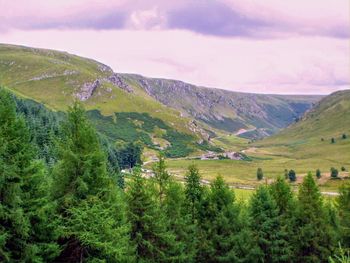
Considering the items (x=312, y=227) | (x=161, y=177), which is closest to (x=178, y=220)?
(x=161, y=177)

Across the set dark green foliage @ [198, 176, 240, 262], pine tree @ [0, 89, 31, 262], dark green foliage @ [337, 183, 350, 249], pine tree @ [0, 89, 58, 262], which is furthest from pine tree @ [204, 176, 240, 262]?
pine tree @ [0, 89, 31, 262]

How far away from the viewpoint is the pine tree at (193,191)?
44.8 metres

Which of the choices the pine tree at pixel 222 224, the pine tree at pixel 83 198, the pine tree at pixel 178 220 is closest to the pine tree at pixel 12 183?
the pine tree at pixel 83 198

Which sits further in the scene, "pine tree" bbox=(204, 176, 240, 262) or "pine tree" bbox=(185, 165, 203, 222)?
"pine tree" bbox=(185, 165, 203, 222)

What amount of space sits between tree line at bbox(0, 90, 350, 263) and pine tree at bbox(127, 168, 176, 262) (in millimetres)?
88

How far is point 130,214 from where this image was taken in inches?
1444

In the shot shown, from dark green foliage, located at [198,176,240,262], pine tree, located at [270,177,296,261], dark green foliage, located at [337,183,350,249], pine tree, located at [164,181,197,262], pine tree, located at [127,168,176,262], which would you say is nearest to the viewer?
pine tree, located at [127,168,176,262]

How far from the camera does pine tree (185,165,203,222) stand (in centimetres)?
4484

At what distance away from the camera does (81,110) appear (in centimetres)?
3030

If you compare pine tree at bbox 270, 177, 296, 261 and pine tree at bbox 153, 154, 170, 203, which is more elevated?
pine tree at bbox 153, 154, 170, 203

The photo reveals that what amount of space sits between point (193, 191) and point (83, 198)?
58.5ft

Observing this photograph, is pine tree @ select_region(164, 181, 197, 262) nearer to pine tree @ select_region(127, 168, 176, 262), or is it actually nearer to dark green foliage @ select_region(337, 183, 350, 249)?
pine tree @ select_region(127, 168, 176, 262)

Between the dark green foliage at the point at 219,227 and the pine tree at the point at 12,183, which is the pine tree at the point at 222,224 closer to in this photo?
the dark green foliage at the point at 219,227

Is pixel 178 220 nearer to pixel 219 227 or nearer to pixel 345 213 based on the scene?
pixel 219 227
